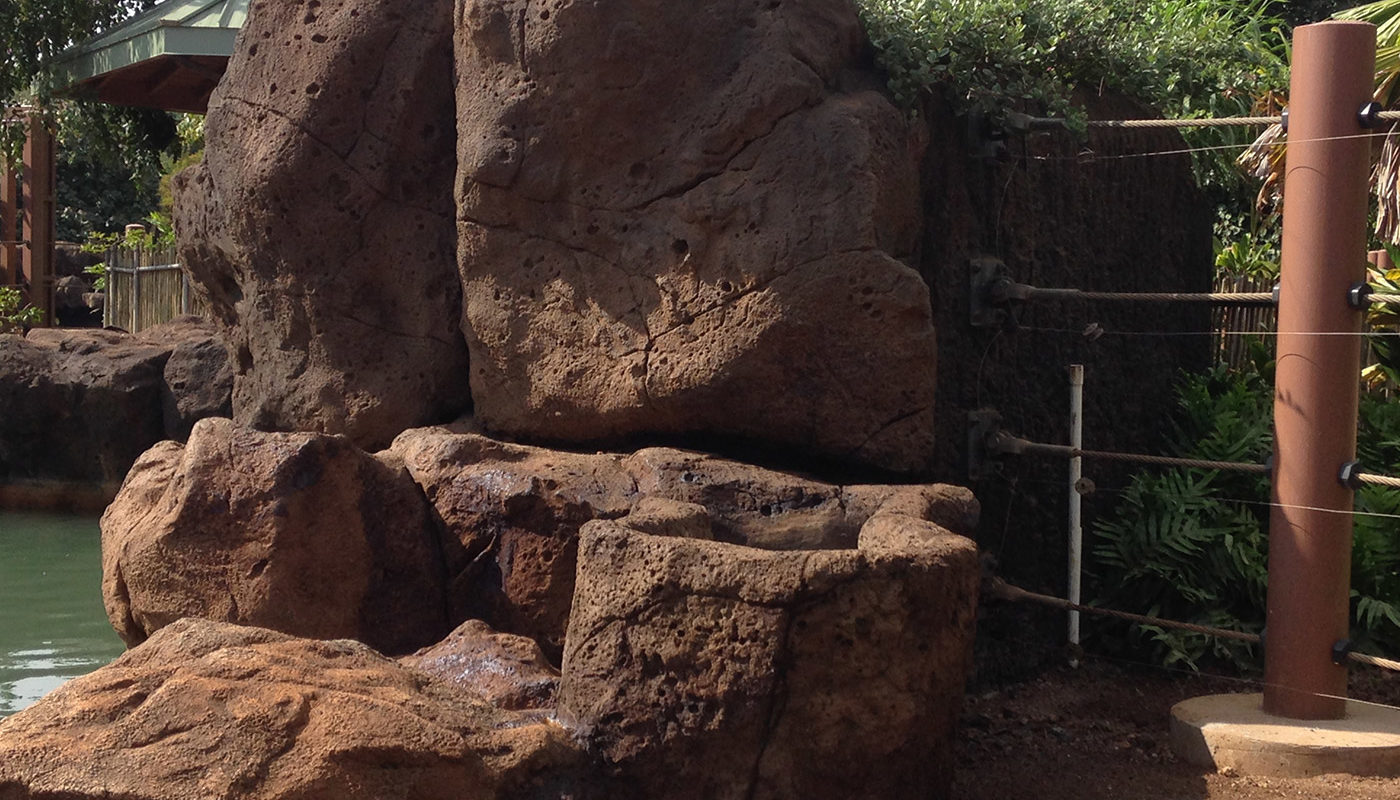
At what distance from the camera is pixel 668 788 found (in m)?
3.31

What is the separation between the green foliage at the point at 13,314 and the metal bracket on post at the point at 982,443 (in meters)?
14.0

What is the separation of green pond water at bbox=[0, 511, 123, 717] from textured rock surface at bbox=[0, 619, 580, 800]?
8.63ft

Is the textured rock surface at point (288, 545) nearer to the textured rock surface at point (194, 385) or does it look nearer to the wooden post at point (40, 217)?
the textured rock surface at point (194, 385)

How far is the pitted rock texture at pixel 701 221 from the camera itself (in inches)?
174

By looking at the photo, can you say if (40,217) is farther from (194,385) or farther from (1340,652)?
(1340,652)

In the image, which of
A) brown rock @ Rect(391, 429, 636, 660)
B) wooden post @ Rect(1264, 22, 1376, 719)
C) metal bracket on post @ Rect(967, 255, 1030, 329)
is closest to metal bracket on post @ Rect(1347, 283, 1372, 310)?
wooden post @ Rect(1264, 22, 1376, 719)

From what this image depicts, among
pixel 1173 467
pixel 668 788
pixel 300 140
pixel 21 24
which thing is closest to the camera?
pixel 668 788

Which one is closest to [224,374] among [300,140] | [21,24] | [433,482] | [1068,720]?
[21,24]

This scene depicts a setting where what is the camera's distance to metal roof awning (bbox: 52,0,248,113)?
1146 centimetres

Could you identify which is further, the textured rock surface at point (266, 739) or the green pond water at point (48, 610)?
the green pond water at point (48, 610)

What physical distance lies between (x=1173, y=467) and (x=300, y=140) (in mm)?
3529

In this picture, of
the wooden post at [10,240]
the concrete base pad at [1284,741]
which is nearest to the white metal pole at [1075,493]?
the concrete base pad at [1284,741]

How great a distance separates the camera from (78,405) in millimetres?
11797

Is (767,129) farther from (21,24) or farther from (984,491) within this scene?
(21,24)
